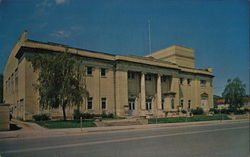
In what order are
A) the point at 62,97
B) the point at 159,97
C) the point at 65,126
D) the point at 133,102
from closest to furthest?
the point at 65,126, the point at 62,97, the point at 133,102, the point at 159,97

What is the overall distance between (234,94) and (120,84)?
968 inches

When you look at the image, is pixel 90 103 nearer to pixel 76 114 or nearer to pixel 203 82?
pixel 76 114

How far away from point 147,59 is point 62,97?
20.3 m

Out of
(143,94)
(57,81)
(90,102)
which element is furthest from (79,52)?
(143,94)

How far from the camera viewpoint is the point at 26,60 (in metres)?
27.1

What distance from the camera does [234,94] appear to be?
45.5 metres

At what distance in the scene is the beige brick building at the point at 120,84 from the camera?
2766 cm

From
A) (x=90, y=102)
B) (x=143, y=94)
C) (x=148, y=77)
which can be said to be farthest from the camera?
(x=148, y=77)

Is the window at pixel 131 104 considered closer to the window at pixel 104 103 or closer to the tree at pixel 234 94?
the window at pixel 104 103

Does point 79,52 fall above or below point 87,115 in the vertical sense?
above

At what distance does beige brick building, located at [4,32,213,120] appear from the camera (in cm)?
2766

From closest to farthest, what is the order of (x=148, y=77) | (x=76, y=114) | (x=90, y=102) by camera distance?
(x=76, y=114) → (x=90, y=102) → (x=148, y=77)

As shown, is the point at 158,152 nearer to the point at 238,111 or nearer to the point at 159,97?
the point at 159,97

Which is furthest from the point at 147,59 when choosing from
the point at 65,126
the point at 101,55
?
the point at 65,126
